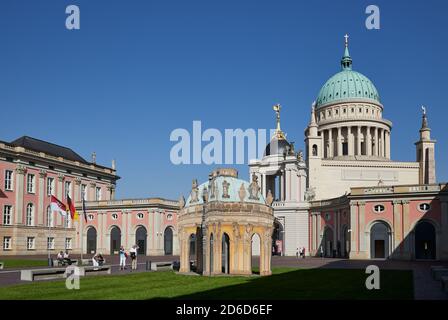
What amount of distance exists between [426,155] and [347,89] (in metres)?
21.3

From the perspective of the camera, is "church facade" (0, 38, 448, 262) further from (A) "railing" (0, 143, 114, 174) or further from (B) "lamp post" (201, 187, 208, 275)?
(B) "lamp post" (201, 187, 208, 275)

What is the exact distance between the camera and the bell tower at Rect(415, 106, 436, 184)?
9575cm

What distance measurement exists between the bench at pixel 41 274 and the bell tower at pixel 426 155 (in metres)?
75.1

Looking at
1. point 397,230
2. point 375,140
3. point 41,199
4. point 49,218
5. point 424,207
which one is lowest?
point 397,230

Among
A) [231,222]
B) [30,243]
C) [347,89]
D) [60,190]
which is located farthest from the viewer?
[347,89]

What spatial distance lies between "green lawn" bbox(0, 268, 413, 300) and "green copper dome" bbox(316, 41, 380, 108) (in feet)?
260

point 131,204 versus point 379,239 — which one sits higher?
point 131,204

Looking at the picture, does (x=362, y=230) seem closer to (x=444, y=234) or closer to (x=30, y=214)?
(x=444, y=234)

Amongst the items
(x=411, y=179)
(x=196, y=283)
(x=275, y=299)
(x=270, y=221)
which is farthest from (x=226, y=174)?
(x=411, y=179)

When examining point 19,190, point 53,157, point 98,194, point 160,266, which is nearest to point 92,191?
point 98,194

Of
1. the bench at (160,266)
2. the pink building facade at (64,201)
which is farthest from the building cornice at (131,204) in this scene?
the bench at (160,266)

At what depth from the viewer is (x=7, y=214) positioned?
7231 centimetres

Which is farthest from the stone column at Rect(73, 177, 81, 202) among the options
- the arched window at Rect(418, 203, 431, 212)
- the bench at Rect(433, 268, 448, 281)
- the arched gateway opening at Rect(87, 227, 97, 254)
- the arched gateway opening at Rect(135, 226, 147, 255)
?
the bench at Rect(433, 268, 448, 281)

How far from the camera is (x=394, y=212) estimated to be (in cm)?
6625
